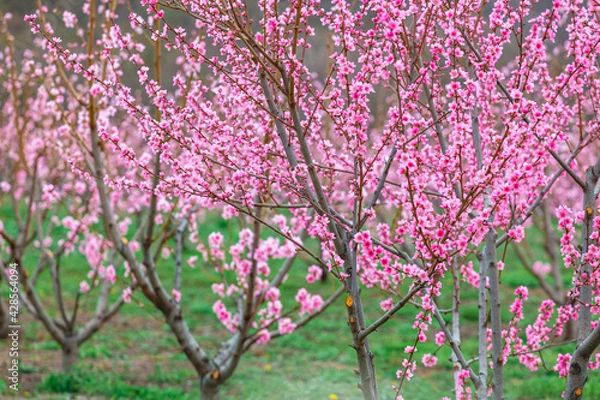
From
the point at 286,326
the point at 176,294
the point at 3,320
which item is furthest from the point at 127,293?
the point at 3,320

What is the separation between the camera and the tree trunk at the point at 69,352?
7.89 metres

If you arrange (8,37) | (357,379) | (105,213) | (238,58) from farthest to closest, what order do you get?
(357,379), (8,37), (105,213), (238,58)

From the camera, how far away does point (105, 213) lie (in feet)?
19.1

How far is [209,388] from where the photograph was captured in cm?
601

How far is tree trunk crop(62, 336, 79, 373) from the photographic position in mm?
7895

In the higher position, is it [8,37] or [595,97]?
[8,37]

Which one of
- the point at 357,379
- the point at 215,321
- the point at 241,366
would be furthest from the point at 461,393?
the point at 215,321

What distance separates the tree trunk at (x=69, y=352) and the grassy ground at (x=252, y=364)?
20cm

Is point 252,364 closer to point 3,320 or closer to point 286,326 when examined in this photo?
point 286,326

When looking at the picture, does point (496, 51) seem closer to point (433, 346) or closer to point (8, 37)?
point (8, 37)

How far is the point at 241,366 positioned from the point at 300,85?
6.34m

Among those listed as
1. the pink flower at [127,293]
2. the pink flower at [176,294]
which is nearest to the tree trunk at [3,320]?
the pink flower at [127,293]

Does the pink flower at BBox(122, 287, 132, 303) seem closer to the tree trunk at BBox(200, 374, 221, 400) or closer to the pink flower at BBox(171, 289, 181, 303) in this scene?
the pink flower at BBox(171, 289, 181, 303)

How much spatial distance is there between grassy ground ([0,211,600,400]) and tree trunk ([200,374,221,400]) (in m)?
0.71
